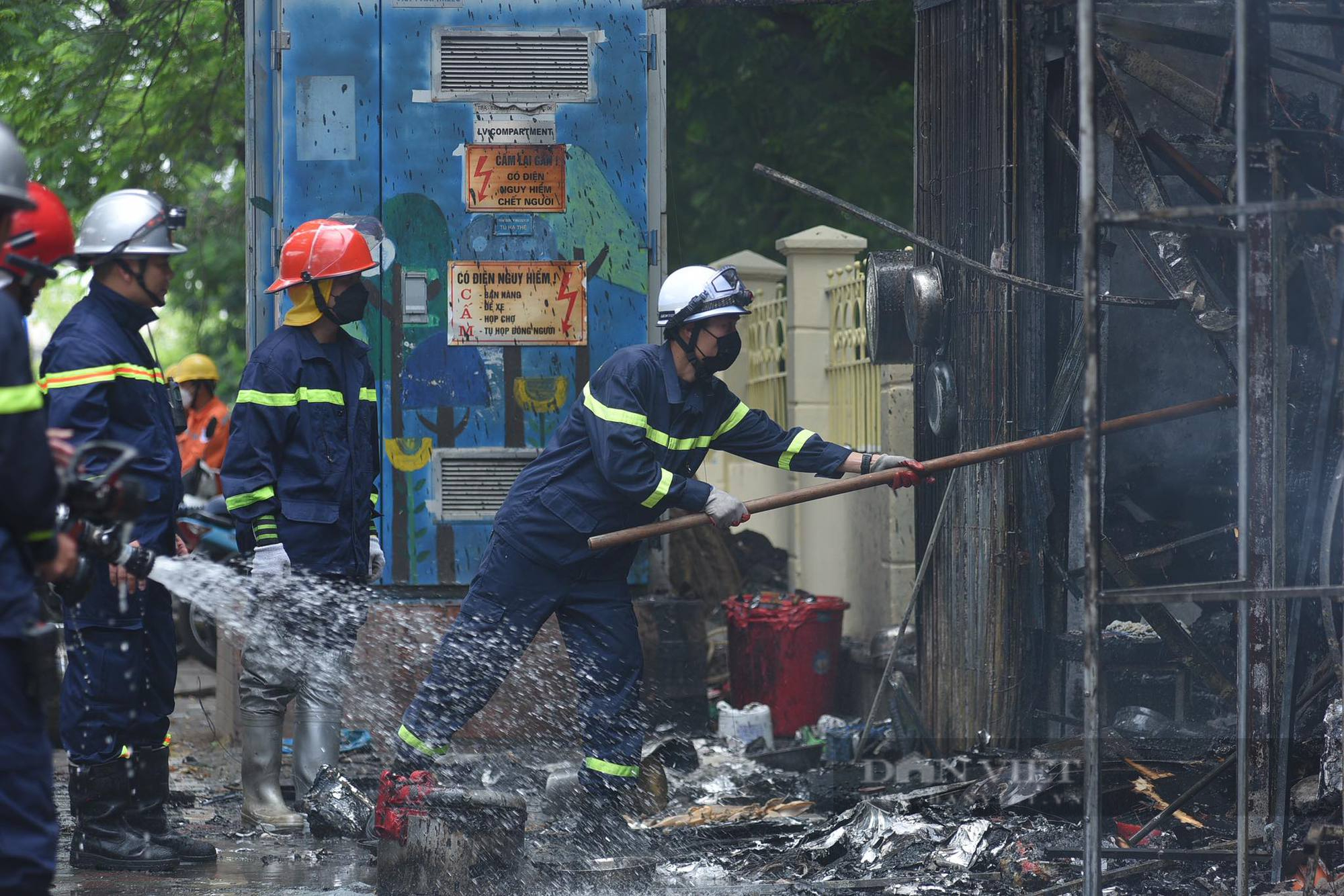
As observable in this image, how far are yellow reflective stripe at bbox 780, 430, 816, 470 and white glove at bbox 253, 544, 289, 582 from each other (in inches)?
77.4

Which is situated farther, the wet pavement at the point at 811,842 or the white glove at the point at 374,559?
the white glove at the point at 374,559

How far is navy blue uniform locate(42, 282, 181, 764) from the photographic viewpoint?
5.15 metres

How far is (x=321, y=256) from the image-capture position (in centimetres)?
600

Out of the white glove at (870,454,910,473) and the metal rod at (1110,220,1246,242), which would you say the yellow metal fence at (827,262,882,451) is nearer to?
the white glove at (870,454,910,473)

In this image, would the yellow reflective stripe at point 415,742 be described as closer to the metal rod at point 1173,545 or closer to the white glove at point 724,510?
the white glove at point 724,510

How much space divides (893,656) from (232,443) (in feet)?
9.79

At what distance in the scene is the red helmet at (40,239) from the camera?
360 cm

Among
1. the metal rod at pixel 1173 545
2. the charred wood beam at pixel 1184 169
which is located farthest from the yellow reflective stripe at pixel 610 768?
the charred wood beam at pixel 1184 169

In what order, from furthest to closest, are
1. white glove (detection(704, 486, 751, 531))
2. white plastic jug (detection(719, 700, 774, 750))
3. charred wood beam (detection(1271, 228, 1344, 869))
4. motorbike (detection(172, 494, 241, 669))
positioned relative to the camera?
motorbike (detection(172, 494, 241, 669)) → white plastic jug (detection(719, 700, 774, 750)) → white glove (detection(704, 486, 751, 531)) → charred wood beam (detection(1271, 228, 1344, 869))

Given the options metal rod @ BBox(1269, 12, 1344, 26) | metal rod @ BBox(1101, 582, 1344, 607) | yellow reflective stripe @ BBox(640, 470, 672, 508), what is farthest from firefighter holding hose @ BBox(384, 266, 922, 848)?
metal rod @ BBox(1269, 12, 1344, 26)

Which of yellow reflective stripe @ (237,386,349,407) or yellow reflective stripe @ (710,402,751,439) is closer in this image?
yellow reflective stripe @ (237,386,349,407)

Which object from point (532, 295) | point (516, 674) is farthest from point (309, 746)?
point (532, 295)

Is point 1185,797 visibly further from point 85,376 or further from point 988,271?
point 85,376

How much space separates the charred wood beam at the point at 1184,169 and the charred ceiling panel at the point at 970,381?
1007mm
